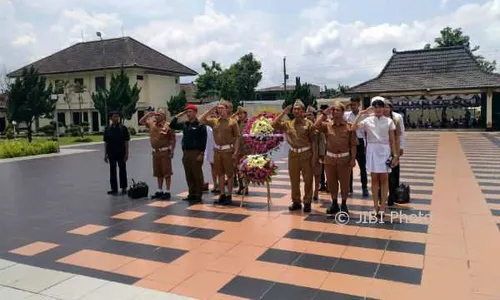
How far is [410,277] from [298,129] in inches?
114

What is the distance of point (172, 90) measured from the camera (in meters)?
Answer: 39.4

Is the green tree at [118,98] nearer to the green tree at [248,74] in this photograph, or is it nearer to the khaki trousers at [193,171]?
the green tree at [248,74]

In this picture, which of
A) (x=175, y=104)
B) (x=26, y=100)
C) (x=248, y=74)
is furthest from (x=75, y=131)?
(x=248, y=74)

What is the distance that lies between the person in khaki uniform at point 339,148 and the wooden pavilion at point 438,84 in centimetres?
2422

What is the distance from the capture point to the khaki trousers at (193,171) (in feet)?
24.2

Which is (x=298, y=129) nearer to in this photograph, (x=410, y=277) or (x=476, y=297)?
(x=410, y=277)

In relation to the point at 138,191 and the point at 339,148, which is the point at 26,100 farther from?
the point at 339,148

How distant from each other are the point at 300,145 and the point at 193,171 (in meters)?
1.96

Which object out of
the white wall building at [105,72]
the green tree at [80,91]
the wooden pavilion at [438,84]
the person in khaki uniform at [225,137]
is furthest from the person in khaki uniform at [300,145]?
the white wall building at [105,72]

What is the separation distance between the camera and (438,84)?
28328 mm

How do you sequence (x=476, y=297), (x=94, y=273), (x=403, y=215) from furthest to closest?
(x=403, y=215), (x=94, y=273), (x=476, y=297)

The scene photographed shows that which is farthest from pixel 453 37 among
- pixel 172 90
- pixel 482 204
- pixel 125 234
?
pixel 125 234

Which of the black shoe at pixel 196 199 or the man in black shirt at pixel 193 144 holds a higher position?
the man in black shirt at pixel 193 144

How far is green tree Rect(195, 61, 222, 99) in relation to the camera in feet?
147
